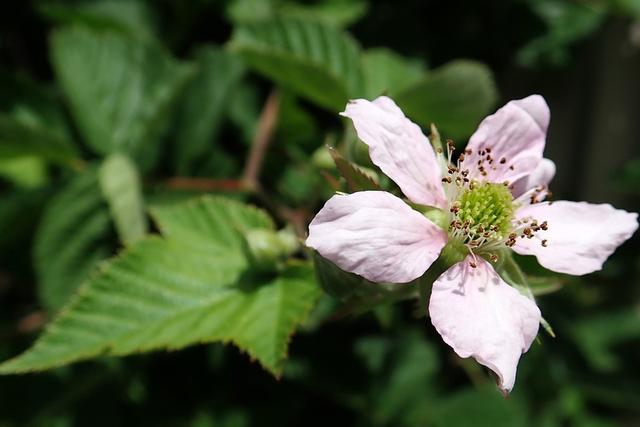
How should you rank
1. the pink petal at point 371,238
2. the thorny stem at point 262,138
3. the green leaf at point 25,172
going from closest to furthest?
the pink petal at point 371,238 < the thorny stem at point 262,138 < the green leaf at point 25,172

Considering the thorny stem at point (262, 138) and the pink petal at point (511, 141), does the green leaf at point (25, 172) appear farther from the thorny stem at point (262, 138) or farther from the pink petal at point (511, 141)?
the pink petal at point (511, 141)

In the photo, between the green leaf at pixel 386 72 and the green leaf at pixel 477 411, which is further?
the green leaf at pixel 477 411

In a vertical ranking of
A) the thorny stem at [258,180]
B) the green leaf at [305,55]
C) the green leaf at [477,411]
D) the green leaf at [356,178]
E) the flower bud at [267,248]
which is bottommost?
the green leaf at [477,411]

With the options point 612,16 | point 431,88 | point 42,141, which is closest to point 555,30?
point 612,16

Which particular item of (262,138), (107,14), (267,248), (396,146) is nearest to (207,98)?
(262,138)

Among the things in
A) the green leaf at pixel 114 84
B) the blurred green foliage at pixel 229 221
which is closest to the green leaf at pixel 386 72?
the blurred green foliage at pixel 229 221

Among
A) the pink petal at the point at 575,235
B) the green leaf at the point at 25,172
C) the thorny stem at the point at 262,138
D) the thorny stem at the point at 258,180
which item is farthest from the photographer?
the green leaf at the point at 25,172
